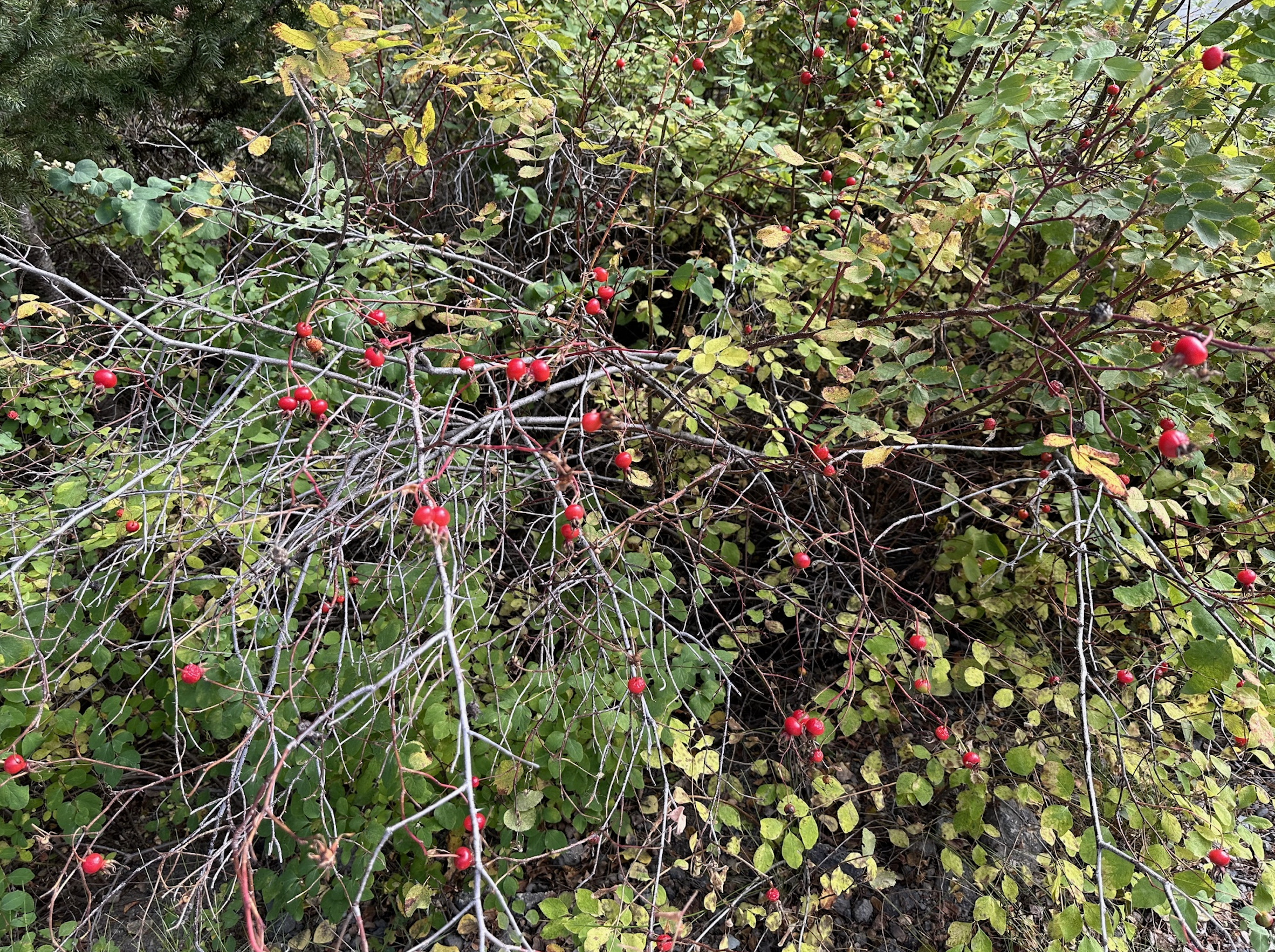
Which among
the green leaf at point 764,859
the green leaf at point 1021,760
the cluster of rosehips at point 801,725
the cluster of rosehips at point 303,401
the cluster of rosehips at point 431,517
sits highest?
the cluster of rosehips at point 431,517

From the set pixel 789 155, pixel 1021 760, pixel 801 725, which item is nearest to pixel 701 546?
pixel 801 725

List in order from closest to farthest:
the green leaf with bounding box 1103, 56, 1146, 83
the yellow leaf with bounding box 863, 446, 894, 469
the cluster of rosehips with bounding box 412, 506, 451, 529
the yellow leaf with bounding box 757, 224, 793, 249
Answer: the cluster of rosehips with bounding box 412, 506, 451, 529 → the green leaf with bounding box 1103, 56, 1146, 83 → the yellow leaf with bounding box 863, 446, 894, 469 → the yellow leaf with bounding box 757, 224, 793, 249

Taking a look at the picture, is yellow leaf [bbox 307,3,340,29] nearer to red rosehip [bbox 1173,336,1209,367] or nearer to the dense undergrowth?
the dense undergrowth

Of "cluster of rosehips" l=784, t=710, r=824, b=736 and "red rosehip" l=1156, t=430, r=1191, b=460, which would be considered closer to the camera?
"red rosehip" l=1156, t=430, r=1191, b=460

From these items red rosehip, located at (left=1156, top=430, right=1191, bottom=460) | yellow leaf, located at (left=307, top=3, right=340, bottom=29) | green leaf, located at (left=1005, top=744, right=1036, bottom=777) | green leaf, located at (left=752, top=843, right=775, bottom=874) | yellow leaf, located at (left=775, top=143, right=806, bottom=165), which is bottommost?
green leaf, located at (left=752, top=843, right=775, bottom=874)

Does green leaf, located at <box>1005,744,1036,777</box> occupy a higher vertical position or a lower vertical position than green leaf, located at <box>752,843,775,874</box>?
higher

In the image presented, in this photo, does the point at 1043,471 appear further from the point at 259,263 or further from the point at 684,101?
the point at 259,263

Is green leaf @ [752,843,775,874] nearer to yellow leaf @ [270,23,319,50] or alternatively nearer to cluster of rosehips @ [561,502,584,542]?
cluster of rosehips @ [561,502,584,542]

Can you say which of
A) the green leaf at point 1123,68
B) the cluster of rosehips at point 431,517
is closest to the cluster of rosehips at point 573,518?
the cluster of rosehips at point 431,517

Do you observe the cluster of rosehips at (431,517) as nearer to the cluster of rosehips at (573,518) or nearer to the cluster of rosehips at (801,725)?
the cluster of rosehips at (573,518)

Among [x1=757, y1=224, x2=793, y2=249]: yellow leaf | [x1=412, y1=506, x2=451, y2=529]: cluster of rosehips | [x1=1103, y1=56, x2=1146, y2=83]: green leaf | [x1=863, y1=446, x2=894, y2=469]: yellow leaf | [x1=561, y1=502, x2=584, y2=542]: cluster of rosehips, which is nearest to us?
[x1=412, y1=506, x2=451, y2=529]: cluster of rosehips

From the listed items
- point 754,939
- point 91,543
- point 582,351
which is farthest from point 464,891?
point 582,351

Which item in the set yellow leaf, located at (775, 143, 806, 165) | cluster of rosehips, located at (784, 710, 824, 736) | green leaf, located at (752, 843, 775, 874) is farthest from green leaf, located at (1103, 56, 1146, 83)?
green leaf, located at (752, 843, 775, 874)

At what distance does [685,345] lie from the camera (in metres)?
2.67
